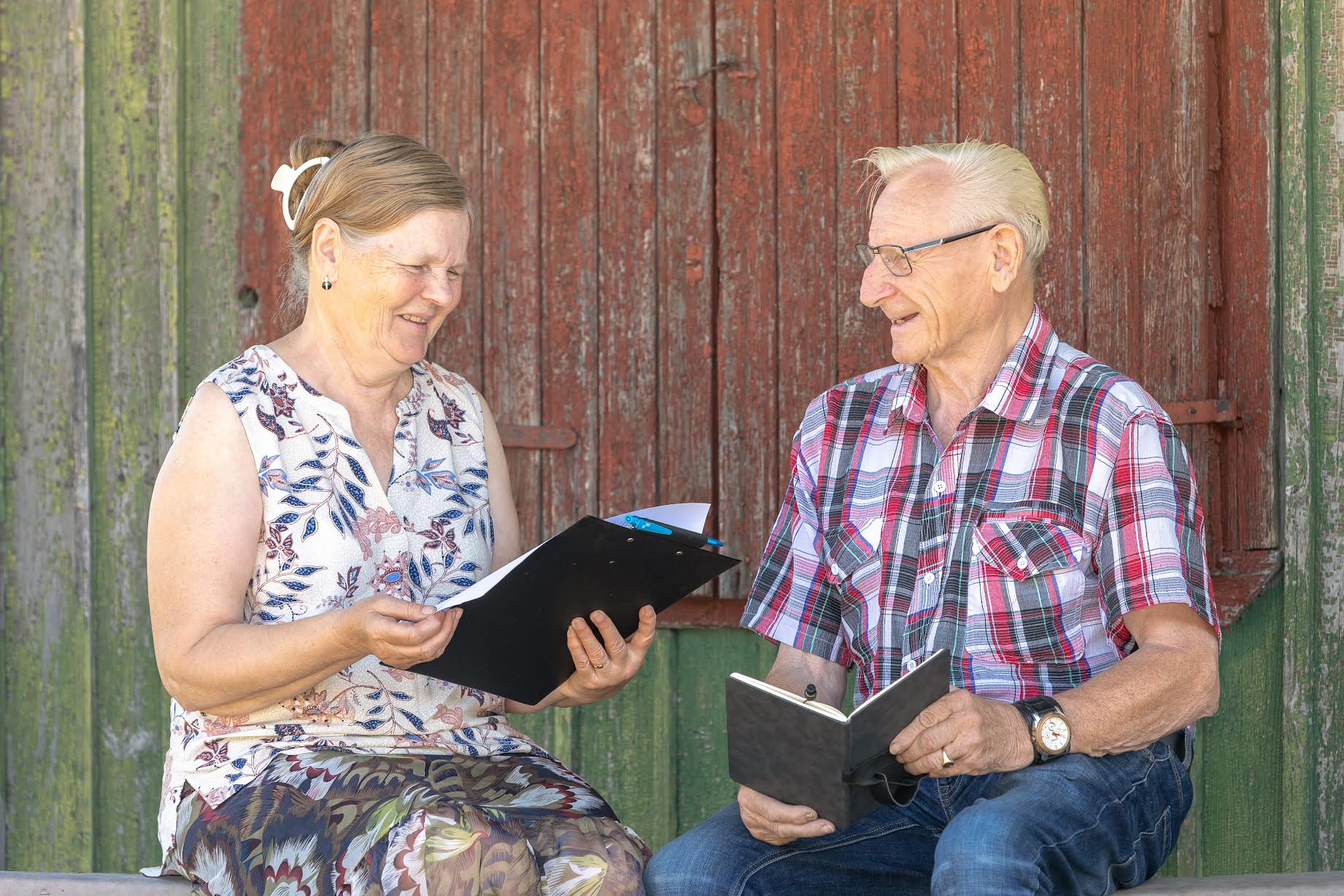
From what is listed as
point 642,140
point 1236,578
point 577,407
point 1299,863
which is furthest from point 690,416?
point 1299,863

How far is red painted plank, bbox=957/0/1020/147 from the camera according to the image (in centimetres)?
336

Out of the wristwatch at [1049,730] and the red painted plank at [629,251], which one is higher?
the red painted plank at [629,251]

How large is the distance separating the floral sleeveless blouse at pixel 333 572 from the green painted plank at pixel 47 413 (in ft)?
4.37

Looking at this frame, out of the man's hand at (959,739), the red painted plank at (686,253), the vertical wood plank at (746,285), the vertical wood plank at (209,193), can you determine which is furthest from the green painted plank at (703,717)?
the vertical wood plank at (209,193)

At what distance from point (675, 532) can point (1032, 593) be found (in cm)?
65

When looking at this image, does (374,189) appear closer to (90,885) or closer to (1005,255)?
(1005,255)

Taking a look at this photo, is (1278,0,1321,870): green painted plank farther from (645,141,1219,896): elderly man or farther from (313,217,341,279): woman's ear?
(313,217,341,279): woman's ear

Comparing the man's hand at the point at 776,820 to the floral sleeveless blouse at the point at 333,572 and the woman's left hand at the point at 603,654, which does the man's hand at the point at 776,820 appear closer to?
the woman's left hand at the point at 603,654

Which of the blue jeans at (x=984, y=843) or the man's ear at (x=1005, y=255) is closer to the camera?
the blue jeans at (x=984, y=843)

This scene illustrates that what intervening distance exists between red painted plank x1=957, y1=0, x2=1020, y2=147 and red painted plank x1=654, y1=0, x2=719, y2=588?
2.01 feet

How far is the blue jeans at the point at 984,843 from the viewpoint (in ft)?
6.75

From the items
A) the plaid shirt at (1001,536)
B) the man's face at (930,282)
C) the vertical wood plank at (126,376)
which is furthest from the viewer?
the vertical wood plank at (126,376)

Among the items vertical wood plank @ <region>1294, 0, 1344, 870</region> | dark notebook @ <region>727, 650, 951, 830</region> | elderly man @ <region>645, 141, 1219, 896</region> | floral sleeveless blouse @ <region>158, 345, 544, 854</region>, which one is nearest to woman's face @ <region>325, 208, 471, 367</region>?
floral sleeveless blouse @ <region>158, 345, 544, 854</region>

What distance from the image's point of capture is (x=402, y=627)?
2127 millimetres
